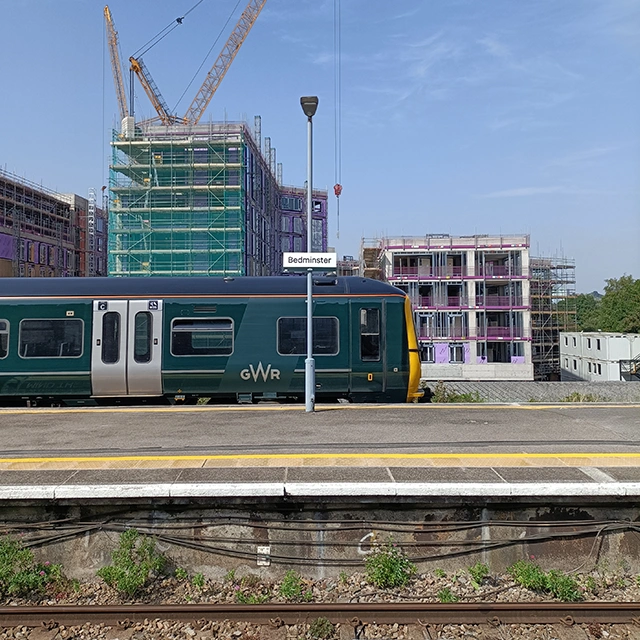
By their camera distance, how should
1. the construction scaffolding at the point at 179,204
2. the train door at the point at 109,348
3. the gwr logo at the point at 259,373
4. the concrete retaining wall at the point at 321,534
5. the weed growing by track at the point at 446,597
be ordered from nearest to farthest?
the weed growing by track at the point at 446,597 → the concrete retaining wall at the point at 321,534 → the train door at the point at 109,348 → the gwr logo at the point at 259,373 → the construction scaffolding at the point at 179,204

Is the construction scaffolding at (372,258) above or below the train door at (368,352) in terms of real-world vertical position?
above

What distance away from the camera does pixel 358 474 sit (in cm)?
614

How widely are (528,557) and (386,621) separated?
1823mm

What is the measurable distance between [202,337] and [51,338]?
11.4 ft

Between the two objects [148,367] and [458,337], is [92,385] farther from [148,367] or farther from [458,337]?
[458,337]

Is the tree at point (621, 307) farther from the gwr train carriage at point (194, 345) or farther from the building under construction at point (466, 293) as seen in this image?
the gwr train carriage at point (194, 345)

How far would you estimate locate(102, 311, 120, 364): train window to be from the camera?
39.7 feet

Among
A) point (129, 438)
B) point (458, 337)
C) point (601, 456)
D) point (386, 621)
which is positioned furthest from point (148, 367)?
point (458, 337)

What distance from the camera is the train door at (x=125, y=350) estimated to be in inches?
476

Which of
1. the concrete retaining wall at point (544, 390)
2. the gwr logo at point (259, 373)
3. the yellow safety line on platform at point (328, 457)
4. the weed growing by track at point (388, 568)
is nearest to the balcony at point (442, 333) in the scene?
the concrete retaining wall at point (544, 390)

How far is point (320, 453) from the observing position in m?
7.00

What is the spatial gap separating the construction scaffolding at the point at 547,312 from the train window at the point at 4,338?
5021 cm

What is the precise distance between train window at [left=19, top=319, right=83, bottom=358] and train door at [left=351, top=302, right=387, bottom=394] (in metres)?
6.35

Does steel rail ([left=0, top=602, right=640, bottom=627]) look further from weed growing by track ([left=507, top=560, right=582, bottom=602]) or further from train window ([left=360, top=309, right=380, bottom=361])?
train window ([left=360, top=309, right=380, bottom=361])
